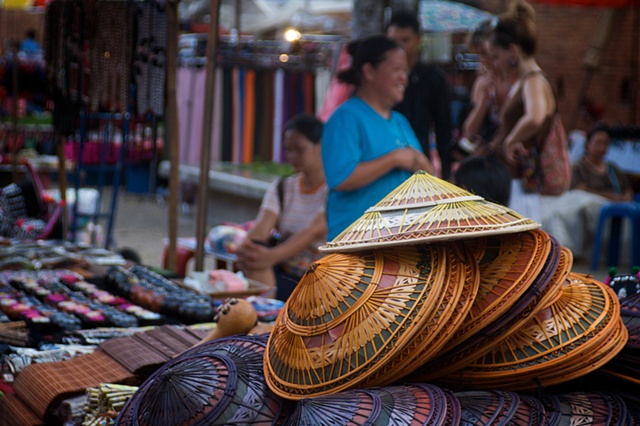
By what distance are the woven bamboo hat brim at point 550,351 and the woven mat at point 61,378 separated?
0.90 metres

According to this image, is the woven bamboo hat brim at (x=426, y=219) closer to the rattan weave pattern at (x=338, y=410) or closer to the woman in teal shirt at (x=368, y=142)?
the rattan weave pattern at (x=338, y=410)

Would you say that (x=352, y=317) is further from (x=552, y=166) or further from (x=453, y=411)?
(x=552, y=166)

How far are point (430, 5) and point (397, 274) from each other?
9.43 metres

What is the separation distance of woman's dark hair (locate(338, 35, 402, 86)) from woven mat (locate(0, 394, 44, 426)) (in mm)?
1815

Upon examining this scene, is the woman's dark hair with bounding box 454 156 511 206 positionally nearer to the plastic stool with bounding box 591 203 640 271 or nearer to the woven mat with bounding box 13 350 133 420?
the woven mat with bounding box 13 350 133 420

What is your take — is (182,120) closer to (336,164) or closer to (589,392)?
(336,164)

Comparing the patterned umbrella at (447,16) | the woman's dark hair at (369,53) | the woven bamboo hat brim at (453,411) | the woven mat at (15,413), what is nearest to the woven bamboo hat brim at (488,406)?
the woven bamboo hat brim at (453,411)

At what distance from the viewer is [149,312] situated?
9.53ft

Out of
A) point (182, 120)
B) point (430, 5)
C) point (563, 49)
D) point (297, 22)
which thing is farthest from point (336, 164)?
point (297, 22)

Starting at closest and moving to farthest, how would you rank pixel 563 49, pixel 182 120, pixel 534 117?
1. pixel 534 117
2. pixel 182 120
3. pixel 563 49

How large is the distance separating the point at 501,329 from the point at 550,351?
0.31 ft

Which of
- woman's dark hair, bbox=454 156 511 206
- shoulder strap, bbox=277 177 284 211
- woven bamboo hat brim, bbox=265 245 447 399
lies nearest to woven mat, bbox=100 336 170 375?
woven bamboo hat brim, bbox=265 245 447 399

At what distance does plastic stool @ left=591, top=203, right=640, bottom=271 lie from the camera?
23.9 ft

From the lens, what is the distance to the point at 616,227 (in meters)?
7.46
